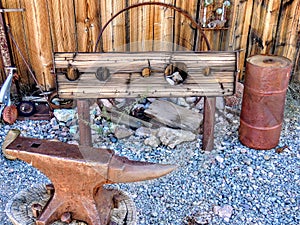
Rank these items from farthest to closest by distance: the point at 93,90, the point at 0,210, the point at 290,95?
the point at 290,95 → the point at 93,90 → the point at 0,210

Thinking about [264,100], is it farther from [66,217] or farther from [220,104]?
[66,217]

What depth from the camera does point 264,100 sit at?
130 inches

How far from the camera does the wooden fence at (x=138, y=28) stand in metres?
3.88

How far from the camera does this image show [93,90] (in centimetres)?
303

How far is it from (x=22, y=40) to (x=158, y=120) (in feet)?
5.61

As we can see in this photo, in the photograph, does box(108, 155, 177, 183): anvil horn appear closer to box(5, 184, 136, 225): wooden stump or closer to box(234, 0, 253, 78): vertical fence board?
box(5, 184, 136, 225): wooden stump

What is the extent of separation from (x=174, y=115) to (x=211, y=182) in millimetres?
951

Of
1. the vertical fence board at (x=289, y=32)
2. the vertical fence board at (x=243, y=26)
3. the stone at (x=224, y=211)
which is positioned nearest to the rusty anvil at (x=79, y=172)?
the stone at (x=224, y=211)

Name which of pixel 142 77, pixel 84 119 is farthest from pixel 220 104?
pixel 84 119

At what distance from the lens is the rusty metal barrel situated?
3215mm

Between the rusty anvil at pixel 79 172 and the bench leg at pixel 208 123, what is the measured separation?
1705 mm

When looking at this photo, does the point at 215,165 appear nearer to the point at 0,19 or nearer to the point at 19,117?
the point at 19,117

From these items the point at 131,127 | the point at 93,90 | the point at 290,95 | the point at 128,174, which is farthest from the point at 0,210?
the point at 290,95

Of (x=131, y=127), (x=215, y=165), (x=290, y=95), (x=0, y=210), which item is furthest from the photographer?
(x=290, y=95)
